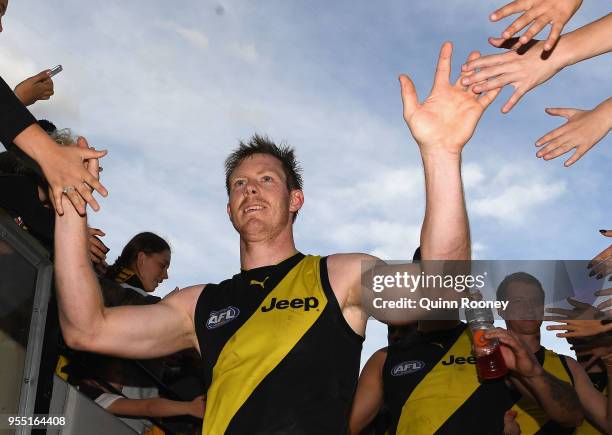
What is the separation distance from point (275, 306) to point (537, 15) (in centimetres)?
183

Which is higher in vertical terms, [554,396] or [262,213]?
[262,213]

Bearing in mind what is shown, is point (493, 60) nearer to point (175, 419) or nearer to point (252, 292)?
point (252, 292)

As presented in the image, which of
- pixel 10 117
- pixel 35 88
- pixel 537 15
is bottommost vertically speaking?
pixel 10 117

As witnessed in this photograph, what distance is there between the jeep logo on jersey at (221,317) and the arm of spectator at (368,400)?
1708mm

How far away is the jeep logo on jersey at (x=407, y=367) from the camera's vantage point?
5547 millimetres

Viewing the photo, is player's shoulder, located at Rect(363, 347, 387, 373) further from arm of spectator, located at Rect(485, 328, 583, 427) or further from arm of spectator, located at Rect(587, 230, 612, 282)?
arm of spectator, located at Rect(587, 230, 612, 282)

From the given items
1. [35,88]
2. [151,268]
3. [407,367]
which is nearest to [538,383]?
[407,367]

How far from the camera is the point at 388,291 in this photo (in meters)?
3.99

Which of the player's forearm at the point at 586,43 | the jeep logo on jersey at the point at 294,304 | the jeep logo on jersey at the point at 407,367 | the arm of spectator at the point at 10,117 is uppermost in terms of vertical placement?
the player's forearm at the point at 586,43

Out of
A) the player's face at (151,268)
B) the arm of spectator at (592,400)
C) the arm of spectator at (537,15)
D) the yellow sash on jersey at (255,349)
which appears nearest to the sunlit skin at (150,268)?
the player's face at (151,268)

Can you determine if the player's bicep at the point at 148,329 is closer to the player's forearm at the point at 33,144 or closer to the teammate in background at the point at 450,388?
the player's forearm at the point at 33,144

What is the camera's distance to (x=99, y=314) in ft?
14.2

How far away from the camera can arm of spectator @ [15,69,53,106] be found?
5.59 m
